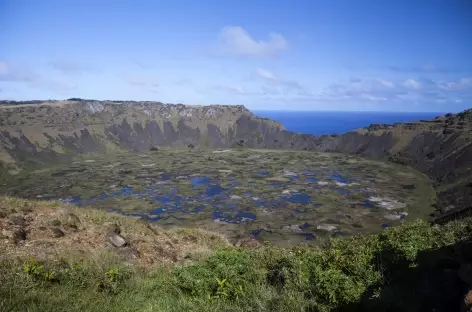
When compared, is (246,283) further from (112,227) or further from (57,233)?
(112,227)

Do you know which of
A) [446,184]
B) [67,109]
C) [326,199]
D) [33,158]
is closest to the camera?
[326,199]

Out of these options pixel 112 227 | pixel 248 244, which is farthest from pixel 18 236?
pixel 248 244

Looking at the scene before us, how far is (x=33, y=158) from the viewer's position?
132 m

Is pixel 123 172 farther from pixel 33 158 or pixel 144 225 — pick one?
pixel 144 225

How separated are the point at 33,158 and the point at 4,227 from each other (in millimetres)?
134339

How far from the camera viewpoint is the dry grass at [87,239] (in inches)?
663

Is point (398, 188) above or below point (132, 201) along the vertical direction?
above

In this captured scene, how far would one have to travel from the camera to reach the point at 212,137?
18875cm

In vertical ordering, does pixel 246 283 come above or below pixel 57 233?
above

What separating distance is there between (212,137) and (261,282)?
17610 cm

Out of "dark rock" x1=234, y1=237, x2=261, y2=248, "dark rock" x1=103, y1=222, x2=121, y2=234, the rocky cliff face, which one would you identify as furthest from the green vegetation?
the rocky cliff face

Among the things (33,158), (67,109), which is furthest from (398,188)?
(67,109)

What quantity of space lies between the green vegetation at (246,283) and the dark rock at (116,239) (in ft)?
12.4

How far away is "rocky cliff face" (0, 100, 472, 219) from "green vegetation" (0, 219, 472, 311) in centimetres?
6031
